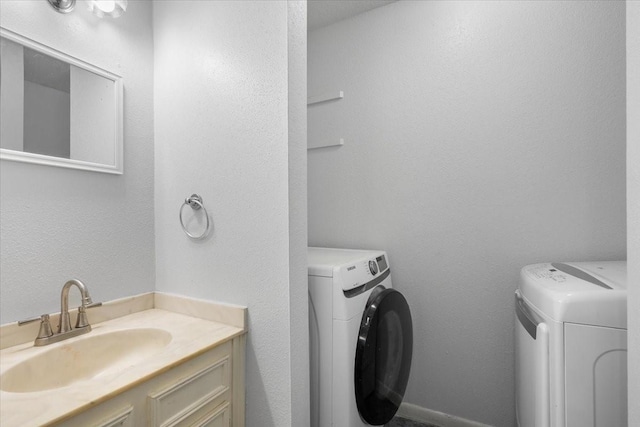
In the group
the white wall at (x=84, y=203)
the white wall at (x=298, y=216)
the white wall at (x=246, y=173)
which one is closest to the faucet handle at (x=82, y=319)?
the white wall at (x=84, y=203)

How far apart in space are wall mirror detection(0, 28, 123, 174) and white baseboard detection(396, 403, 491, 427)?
2.02 m

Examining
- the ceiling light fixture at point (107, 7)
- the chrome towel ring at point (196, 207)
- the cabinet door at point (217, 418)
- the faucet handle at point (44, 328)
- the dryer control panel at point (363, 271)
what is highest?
the ceiling light fixture at point (107, 7)

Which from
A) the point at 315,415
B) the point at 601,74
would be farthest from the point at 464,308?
the point at 601,74

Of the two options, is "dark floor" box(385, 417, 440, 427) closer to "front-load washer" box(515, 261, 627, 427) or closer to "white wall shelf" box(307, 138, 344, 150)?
"front-load washer" box(515, 261, 627, 427)

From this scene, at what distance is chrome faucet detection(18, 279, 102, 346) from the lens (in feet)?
3.62

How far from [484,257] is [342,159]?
103cm

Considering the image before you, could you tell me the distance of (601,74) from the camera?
148 centimetres

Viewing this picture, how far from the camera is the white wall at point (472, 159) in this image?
4.92 feet

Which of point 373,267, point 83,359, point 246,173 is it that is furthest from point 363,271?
point 83,359

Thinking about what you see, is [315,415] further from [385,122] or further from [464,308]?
[385,122]

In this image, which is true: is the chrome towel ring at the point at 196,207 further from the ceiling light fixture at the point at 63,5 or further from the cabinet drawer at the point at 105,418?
the ceiling light fixture at the point at 63,5

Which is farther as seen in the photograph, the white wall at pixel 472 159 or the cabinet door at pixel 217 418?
the white wall at pixel 472 159

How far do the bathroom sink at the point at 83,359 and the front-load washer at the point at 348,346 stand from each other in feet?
2.01

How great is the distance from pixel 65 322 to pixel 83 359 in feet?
0.49
